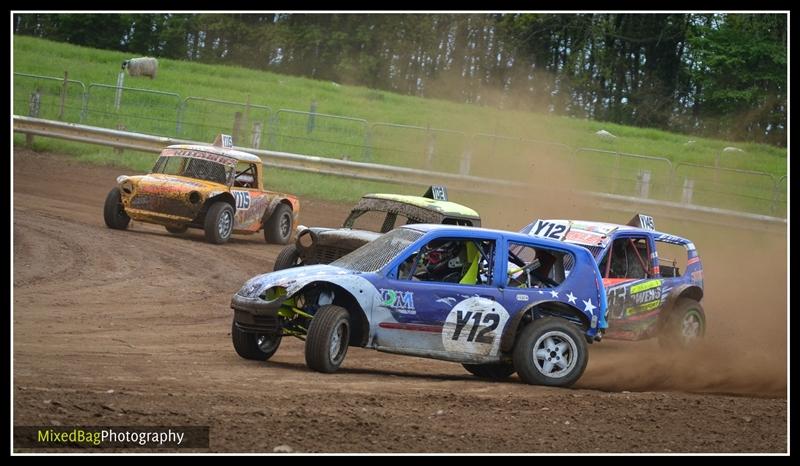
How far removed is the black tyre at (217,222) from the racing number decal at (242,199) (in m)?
0.25

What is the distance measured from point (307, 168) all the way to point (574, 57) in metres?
14.2

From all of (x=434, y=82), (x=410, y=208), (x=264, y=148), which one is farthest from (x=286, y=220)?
(x=434, y=82)

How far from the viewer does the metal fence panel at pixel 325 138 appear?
90.7ft

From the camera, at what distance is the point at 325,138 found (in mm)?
27984

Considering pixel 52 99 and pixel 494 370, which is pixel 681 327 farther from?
pixel 52 99

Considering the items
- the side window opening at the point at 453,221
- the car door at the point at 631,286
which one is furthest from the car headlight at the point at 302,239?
the car door at the point at 631,286

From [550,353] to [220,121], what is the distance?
19.5 meters

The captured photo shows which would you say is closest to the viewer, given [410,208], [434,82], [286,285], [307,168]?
[286,285]

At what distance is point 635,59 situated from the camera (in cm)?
3741

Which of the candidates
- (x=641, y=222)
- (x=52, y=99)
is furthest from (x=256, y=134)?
(x=641, y=222)

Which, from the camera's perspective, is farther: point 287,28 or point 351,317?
point 287,28

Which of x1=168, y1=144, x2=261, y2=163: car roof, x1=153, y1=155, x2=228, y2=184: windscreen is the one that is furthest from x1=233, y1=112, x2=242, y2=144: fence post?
x1=153, y1=155, x2=228, y2=184: windscreen

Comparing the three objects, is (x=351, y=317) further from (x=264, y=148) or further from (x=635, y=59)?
(x=635, y=59)

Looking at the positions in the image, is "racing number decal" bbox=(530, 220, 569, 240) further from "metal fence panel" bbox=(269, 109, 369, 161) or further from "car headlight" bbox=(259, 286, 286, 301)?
"metal fence panel" bbox=(269, 109, 369, 161)
